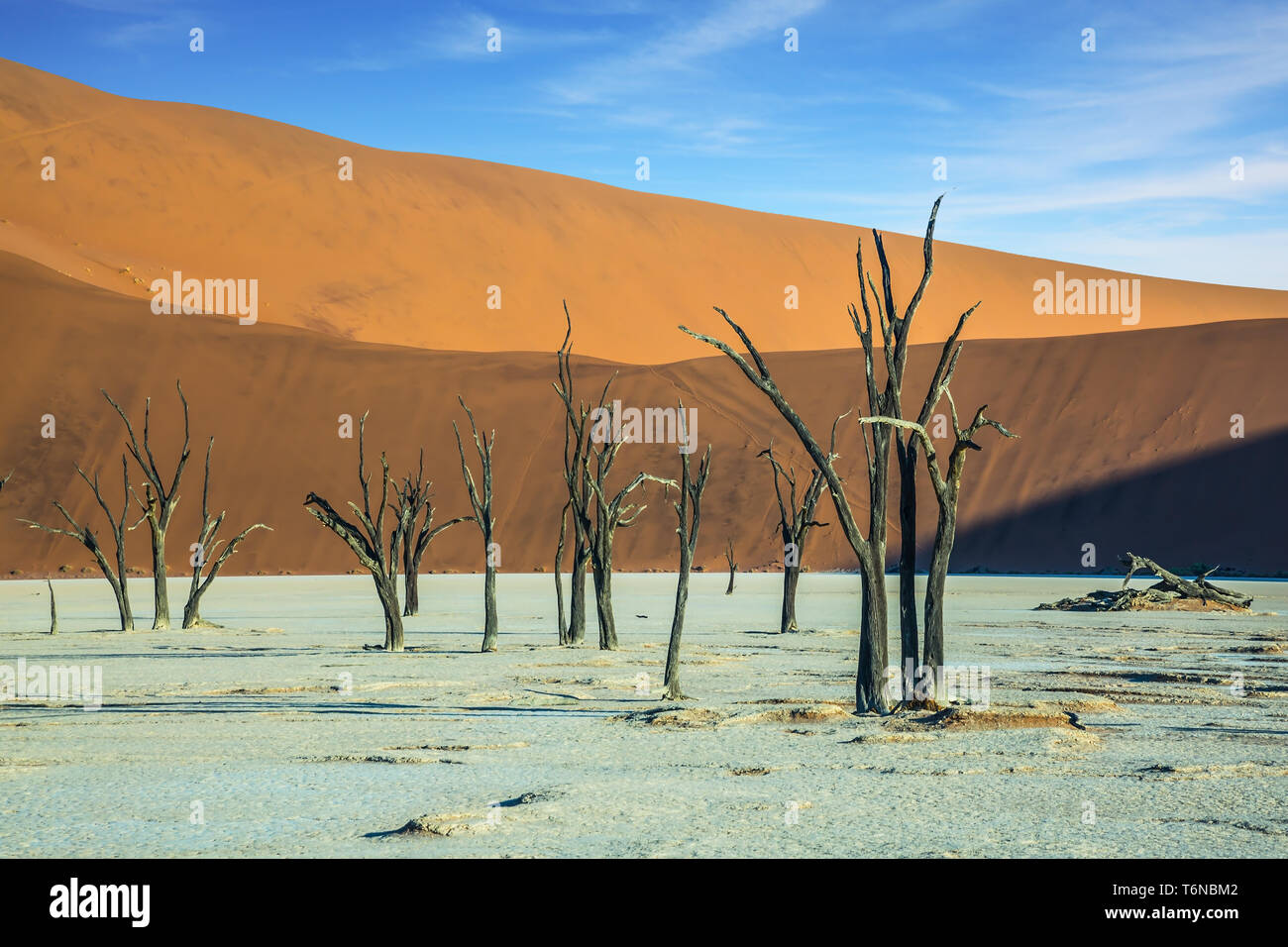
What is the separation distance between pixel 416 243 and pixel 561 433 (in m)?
37.9

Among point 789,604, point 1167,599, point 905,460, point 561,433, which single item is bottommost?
point 1167,599

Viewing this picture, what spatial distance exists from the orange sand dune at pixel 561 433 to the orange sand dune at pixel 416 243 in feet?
23.1

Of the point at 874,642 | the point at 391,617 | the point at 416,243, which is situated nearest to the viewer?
the point at 874,642

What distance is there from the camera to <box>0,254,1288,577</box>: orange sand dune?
64.9 metres

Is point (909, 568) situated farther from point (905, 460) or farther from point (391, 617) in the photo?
point (391, 617)

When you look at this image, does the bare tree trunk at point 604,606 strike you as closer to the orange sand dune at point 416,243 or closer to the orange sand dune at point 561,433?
the orange sand dune at point 561,433

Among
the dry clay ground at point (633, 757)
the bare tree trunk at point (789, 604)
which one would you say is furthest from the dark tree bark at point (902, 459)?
the bare tree trunk at point (789, 604)

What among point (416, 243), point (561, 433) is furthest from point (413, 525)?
point (416, 243)

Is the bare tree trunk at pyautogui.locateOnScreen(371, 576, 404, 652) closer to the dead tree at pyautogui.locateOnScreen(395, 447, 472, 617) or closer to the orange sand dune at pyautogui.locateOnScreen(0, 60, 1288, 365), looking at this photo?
the dead tree at pyautogui.locateOnScreen(395, 447, 472, 617)

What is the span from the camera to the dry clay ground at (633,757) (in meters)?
7.82

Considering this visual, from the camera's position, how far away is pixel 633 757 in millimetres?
10906
